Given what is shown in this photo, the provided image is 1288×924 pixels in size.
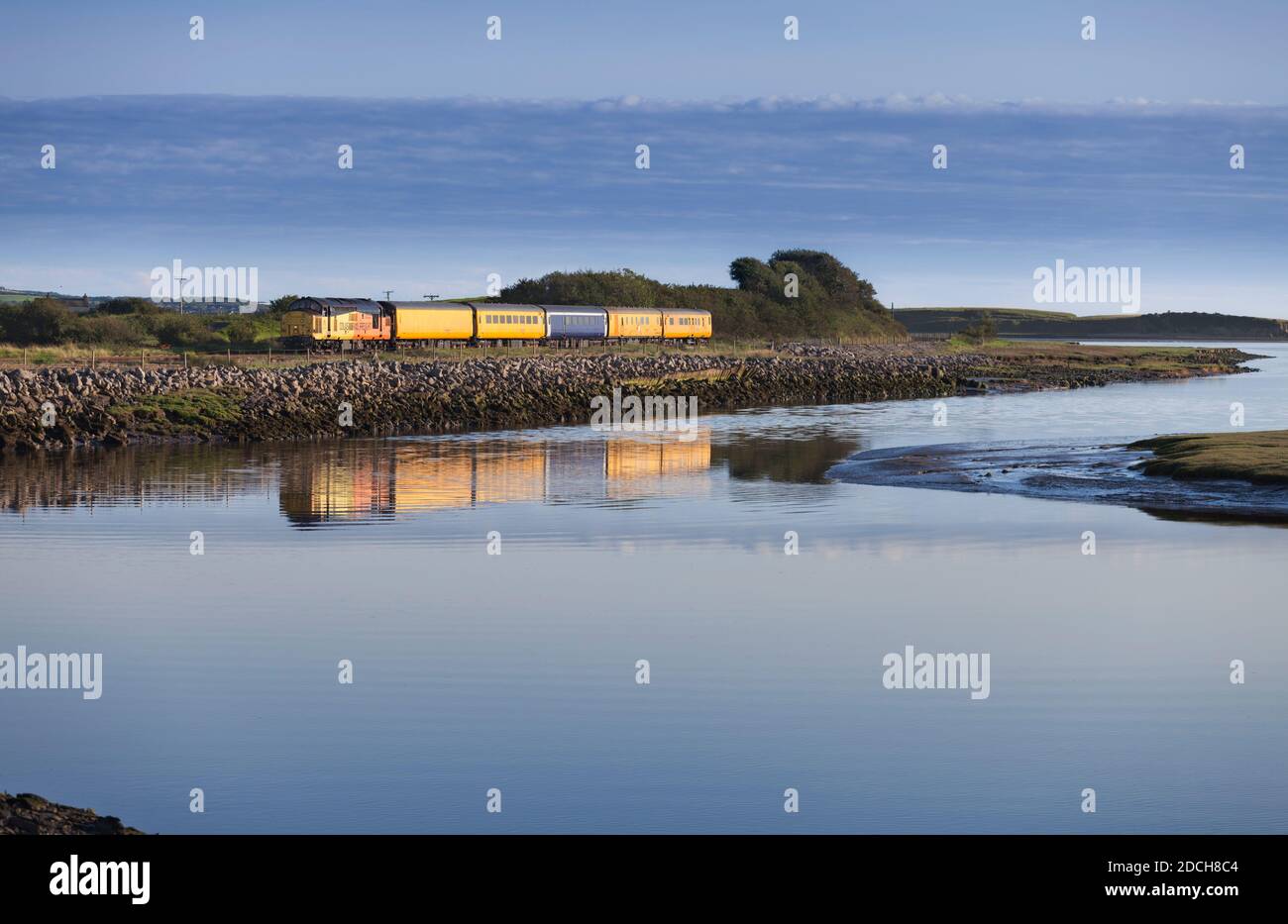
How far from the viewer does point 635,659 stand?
15469 millimetres

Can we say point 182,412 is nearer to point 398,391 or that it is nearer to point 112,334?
point 398,391

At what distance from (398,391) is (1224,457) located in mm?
28276

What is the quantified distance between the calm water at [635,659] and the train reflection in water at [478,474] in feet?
1.10

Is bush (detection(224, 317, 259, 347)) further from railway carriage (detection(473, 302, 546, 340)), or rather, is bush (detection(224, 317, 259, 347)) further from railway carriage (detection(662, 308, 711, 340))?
railway carriage (detection(662, 308, 711, 340))

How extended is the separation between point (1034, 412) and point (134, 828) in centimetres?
5430

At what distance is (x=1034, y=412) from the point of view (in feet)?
199

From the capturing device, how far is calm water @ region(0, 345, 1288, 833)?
1102 centimetres

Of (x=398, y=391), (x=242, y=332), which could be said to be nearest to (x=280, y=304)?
(x=242, y=332)

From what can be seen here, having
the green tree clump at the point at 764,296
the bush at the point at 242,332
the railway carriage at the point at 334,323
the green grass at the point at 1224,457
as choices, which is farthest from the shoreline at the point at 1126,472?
the green tree clump at the point at 764,296

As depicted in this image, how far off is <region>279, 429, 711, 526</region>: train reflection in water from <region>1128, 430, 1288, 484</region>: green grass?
387 inches

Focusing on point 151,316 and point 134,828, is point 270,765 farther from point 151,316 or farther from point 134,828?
point 151,316

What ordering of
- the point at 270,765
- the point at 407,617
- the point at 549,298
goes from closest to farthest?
the point at 270,765, the point at 407,617, the point at 549,298
